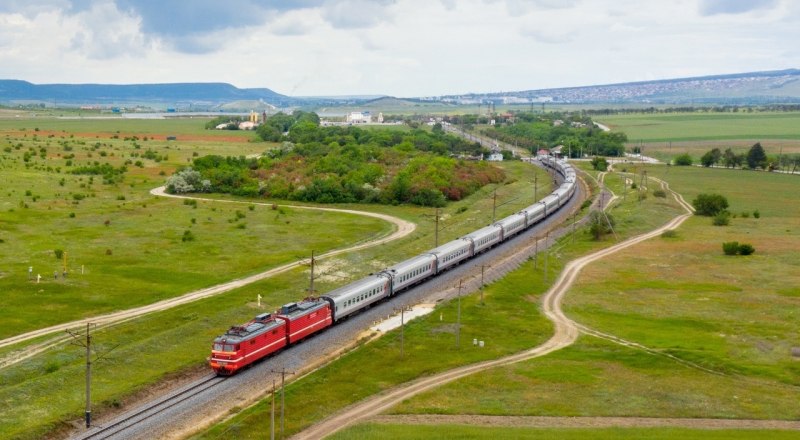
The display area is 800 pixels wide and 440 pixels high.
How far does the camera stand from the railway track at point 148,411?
4588 cm

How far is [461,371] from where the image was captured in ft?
195

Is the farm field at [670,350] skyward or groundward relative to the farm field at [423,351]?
groundward

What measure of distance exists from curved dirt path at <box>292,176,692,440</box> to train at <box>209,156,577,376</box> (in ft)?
29.1

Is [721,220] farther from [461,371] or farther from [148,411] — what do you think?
[148,411]

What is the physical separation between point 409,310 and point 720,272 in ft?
139

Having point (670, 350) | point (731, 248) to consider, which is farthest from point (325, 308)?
point (731, 248)

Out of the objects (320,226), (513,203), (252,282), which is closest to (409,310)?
(252,282)

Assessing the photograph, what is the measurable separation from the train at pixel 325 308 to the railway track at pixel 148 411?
4.93ft

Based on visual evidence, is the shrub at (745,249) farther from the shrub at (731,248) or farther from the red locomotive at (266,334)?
the red locomotive at (266,334)

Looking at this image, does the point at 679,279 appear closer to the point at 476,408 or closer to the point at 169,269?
the point at 476,408

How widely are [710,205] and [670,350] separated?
8164cm

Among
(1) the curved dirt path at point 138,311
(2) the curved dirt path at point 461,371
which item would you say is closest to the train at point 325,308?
(2) the curved dirt path at point 461,371

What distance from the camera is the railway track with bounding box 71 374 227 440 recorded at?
4588cm

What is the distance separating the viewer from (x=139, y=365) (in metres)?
56.5
